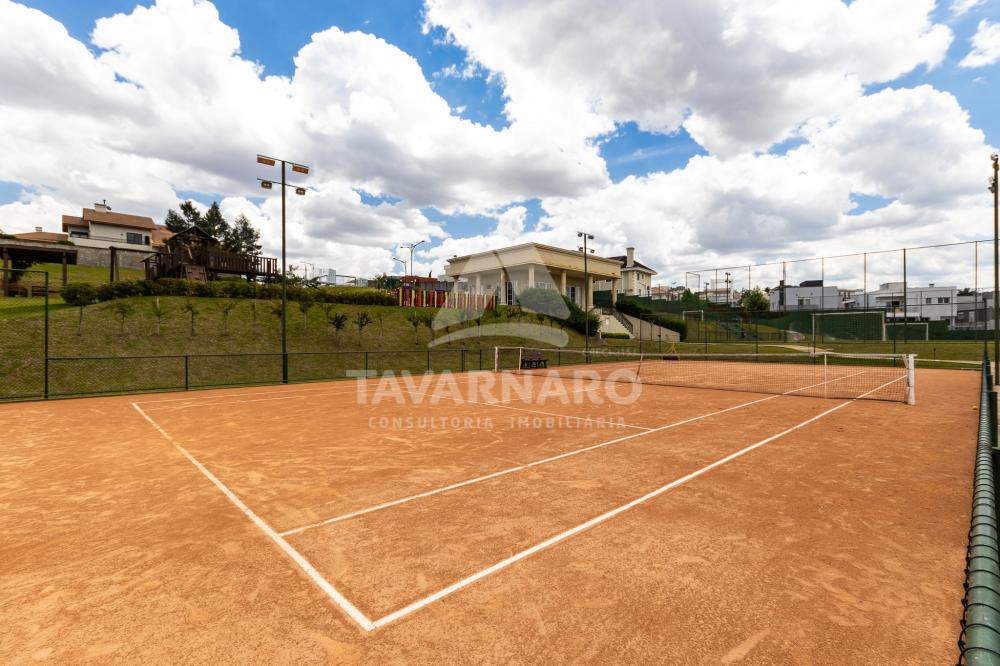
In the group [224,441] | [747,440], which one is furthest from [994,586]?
[224,441]

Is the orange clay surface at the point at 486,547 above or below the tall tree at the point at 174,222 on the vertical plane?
below

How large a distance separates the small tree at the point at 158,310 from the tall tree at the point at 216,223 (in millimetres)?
45554

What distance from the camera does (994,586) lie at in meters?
2.15

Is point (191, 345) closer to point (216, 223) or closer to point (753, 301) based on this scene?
point (216, 223)

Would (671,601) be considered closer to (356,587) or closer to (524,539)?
(524,539)

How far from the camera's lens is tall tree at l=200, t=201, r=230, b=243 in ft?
213

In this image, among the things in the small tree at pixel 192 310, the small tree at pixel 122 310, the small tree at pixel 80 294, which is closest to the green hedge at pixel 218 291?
the small tree at pixel 80 294

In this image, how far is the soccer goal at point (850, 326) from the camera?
4750 cm

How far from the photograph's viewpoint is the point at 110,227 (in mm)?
56281

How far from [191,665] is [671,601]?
3.61m

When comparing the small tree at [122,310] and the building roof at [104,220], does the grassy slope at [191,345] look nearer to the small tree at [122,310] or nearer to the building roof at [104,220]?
the small tree at [122,310]

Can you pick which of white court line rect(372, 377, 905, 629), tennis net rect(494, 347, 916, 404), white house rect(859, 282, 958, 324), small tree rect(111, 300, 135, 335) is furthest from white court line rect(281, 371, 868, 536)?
white house rect(859, 282, 958, 324)

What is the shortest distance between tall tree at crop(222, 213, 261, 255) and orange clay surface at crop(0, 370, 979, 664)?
214 ft

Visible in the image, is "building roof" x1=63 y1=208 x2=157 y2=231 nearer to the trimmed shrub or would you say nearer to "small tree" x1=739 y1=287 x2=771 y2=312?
the trimmed shrub
